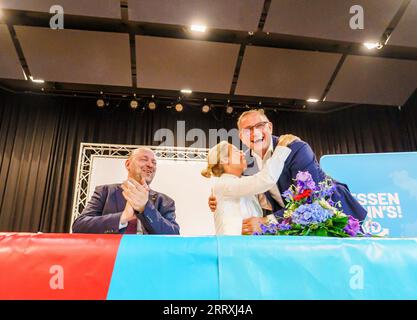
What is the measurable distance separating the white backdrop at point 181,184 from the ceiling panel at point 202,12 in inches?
68.4

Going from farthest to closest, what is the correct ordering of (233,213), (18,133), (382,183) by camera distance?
(18,133), (382,183), (233,213)

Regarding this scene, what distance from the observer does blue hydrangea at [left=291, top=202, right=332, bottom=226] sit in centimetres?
116

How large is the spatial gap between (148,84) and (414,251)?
4.52 m

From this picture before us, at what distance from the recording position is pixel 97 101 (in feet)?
18.1

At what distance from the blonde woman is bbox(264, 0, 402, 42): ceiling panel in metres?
2.46

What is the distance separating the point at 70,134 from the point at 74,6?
2.25m

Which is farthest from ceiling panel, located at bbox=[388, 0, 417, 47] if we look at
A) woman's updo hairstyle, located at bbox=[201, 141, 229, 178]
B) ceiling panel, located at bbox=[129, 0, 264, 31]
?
woman's updo hairstyle, located at bbox=[201, 141, 229, 178]

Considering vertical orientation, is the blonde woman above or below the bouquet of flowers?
above

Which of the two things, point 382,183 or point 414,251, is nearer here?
point 414,251

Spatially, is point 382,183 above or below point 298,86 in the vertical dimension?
below

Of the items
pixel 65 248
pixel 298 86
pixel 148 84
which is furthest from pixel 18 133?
pixel 65 248

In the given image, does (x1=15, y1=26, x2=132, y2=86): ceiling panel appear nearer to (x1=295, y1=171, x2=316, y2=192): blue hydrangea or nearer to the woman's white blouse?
the woman's white blouse
